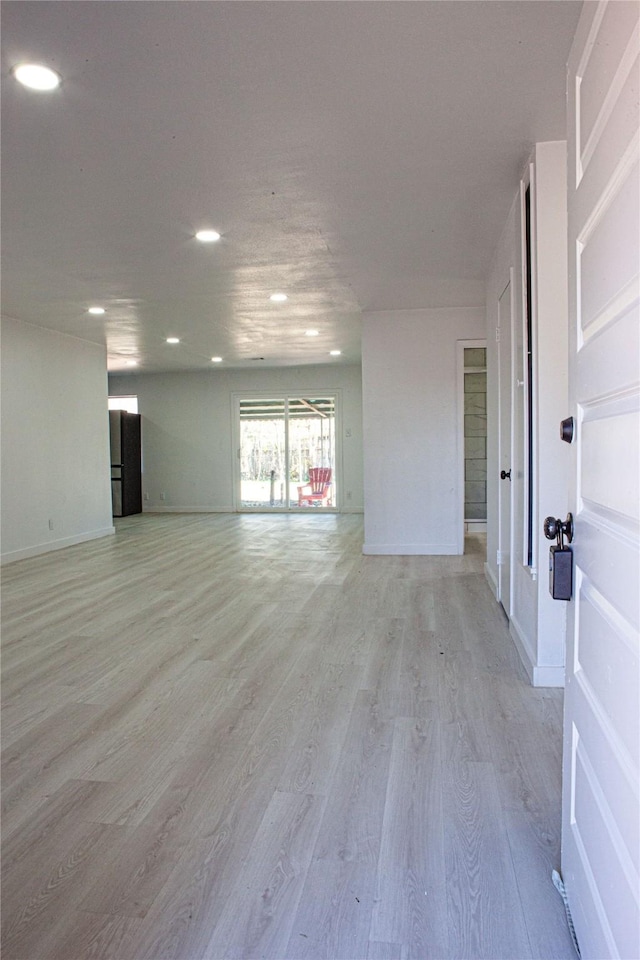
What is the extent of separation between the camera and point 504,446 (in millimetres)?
3756

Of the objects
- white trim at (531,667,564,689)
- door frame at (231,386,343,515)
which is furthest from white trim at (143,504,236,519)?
white trim at (531,667,564,689)

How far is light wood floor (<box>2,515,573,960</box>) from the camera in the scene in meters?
1.33

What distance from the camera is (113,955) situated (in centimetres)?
125

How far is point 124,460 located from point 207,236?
6.91 m

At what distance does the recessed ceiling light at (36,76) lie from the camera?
6.74 ft

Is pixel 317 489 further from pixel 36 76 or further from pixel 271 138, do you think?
pixel 36 76

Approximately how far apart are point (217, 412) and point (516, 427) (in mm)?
7511

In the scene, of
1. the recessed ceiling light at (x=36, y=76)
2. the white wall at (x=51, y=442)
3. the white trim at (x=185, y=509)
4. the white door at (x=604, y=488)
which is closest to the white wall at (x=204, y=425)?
the white trim at (x=185, y=509)

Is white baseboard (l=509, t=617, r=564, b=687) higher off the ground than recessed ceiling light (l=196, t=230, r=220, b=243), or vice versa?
recessed ceiling light (l=196, t=230, r=220, b=243)

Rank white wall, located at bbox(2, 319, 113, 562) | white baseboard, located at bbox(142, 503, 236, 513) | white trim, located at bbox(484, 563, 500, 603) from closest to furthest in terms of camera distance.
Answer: white trim, located at bbox(484, 563, 500, 603)
white wall, located at bbox(2, 319, 113, 562)
white baseboard, located at bbox(142, 503, 236, 513)

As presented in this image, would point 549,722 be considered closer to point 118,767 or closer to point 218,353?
point 118,767

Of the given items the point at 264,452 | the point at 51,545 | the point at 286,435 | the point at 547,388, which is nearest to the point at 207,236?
the point at 547,388

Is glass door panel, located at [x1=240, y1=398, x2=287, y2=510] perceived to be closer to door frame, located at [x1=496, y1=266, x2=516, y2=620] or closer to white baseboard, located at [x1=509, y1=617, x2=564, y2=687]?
door frame, located at [x1=496, y1=266, x2=516, y2=620]

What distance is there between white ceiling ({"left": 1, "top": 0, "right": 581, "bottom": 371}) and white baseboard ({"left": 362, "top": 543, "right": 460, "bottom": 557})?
2.49m
